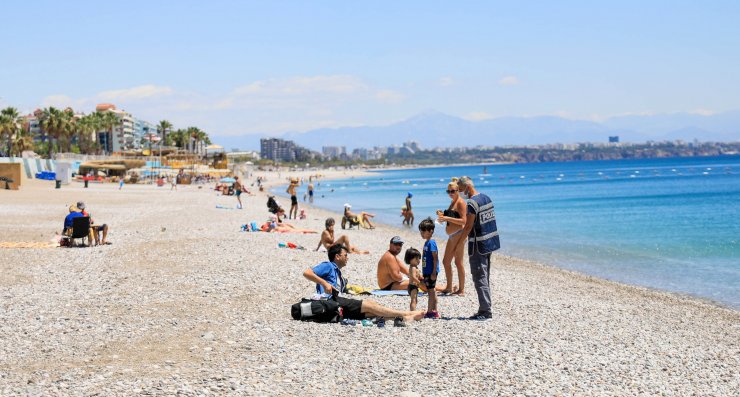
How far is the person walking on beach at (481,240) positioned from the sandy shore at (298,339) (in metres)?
0.38

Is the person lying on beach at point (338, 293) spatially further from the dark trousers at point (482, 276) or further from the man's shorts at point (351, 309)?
the dark trousers at point (482, 276)

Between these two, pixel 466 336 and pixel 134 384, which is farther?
pixel 466 336

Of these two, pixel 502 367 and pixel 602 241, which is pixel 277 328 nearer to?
pixel 502 367

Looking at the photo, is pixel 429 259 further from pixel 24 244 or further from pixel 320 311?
pixel 24 244

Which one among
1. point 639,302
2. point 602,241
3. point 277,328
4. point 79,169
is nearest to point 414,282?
point 277,328

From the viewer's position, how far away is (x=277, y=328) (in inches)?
317

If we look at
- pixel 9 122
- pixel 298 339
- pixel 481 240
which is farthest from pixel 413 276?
pixel 9 122

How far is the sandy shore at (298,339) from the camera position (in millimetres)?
6152

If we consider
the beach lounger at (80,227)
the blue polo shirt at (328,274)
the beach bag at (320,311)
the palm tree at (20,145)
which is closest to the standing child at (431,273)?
the blue polo shirt at (328,274)

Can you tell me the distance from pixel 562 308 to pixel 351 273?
394 cm

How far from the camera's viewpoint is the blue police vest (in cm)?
887

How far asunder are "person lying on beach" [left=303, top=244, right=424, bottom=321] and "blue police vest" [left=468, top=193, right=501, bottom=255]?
1.04 metres

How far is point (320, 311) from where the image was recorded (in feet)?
27.3

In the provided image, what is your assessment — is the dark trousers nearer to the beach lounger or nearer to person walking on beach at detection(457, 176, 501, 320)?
person walking on beach at detection(457, 176, 501, 320)
